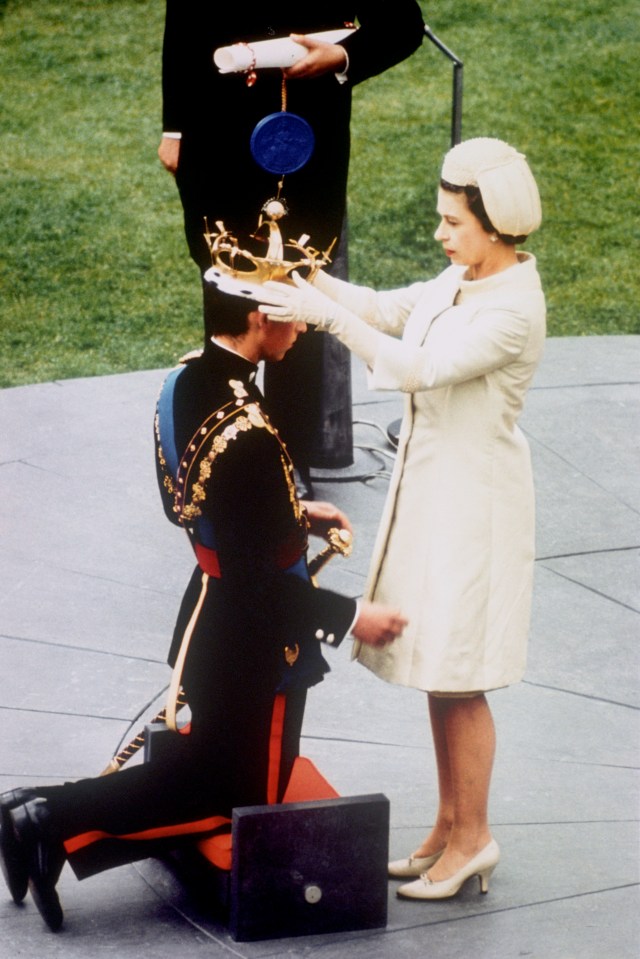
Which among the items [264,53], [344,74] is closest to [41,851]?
[264,53]

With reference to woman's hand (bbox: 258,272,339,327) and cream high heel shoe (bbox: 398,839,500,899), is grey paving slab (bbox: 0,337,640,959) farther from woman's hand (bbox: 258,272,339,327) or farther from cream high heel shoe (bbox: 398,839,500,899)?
woman's hand (bbox: 258,272,339,327)

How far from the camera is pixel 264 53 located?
4910 millimetres

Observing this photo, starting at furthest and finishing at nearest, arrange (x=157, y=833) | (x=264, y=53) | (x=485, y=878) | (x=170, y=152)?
(x=170, y=152) < (x=264, y=53) < (x=485, y=878) < (x=157, y=833)

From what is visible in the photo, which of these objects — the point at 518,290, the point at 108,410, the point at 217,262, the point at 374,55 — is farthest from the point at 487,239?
the point at 108,410

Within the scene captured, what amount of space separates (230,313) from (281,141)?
2.02 ft

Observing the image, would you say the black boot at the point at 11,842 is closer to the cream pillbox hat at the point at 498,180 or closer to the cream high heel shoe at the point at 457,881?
the cream high heel shoe at the point at 457,881

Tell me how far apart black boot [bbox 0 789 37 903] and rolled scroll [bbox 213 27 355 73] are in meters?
2.08

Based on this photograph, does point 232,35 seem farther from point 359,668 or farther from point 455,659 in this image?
point 455,659

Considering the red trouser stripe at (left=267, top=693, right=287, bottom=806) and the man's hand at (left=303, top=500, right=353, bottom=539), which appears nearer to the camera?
the red trouser stripe at (left=267, top=693, right=287, bottom=806)

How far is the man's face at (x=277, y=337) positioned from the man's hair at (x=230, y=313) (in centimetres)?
5

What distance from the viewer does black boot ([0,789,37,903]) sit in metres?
3.80

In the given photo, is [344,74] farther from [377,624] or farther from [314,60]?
[377,624]

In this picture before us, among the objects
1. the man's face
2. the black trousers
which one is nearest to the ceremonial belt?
the black trousers

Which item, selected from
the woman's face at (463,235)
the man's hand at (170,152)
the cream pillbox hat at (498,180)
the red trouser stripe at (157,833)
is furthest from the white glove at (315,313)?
the man's hand at (170,152)
